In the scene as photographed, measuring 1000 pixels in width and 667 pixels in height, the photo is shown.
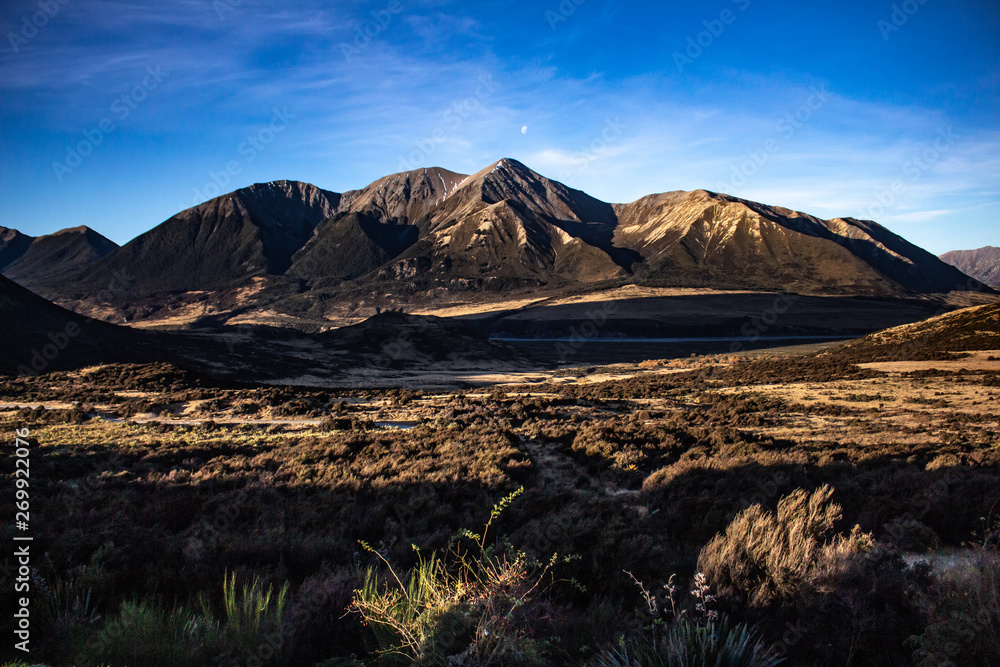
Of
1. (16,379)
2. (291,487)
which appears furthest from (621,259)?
(291,487)

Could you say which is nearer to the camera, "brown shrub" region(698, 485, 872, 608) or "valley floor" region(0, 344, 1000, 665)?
"valley floor" region(0, 344, 1000, 665)

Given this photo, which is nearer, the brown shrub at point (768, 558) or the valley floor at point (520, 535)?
the valley floor at point (520, 535)

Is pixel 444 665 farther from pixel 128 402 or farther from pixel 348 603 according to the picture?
pixel 128 402

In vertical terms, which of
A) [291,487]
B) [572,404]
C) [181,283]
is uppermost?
[181,283]

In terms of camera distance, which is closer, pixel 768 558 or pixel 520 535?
pixel 768 558

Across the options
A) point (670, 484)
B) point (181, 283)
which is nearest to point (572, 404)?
point (670, 484)

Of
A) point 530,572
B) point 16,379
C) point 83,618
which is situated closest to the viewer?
point 83,618

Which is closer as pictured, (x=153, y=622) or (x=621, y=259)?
(x=153, y=622)

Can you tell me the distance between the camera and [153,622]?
10.4 feet

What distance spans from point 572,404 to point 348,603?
20.0 m

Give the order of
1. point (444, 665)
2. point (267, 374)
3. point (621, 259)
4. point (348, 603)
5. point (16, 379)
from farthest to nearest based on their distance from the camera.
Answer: point (621, 259) < point (267, 374) < point (16, 379) < point (348, 603) < point (444, 665)

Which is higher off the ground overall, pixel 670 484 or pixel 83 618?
pixel 83 618

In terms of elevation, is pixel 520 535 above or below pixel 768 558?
below

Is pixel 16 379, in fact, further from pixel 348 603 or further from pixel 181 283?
pixel 181 283
